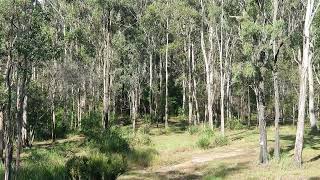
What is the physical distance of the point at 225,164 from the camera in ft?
66.5

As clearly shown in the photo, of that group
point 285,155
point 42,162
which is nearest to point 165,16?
point 285,155

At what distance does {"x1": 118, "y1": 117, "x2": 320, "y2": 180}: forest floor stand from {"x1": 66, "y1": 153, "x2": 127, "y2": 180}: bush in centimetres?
47

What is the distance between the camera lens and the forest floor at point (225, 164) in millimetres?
17141

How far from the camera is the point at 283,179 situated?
620 inches

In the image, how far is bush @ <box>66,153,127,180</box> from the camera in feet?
54.8

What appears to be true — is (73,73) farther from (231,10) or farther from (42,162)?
(42,162)

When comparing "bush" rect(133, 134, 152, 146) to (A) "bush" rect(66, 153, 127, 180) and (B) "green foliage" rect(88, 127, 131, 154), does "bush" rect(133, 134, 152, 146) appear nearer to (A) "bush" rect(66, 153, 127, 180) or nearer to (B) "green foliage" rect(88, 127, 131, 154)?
(B) "green foliage" rect(88, 127, 131, 154)

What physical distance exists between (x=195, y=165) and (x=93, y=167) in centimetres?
537

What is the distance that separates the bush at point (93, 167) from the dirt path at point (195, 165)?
0.47 m

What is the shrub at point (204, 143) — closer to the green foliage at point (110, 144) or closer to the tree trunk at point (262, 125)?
the green foliage at point (110, 144)

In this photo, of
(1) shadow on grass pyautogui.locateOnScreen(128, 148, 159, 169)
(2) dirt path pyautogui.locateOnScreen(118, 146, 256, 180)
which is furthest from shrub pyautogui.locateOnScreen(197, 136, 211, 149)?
(1) shadow on grass pyautogui.locateOnScreen(128, 148, 159, 169)

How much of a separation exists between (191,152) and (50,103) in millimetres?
16203

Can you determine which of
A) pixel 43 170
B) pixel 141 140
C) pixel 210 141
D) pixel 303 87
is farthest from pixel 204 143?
pixel 43 170

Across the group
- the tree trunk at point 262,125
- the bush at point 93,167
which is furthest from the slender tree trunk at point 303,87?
the bush at point 93,167
